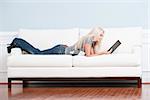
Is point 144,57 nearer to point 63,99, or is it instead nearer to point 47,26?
point 47,26

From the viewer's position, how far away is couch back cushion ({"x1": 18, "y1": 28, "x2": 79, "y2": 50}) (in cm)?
544

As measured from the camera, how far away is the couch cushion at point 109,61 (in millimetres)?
4688

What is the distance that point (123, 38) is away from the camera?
5297 mm

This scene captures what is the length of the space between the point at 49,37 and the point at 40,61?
2.53 ft

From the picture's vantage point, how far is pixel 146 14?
18.6 ft

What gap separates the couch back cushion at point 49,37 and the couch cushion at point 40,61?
2.12ft

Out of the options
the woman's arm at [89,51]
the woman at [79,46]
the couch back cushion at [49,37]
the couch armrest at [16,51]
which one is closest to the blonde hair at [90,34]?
the woman at [79,46]

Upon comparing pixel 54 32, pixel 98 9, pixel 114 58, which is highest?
pixel 98 9

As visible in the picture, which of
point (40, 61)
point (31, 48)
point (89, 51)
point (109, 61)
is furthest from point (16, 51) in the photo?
point (109, 61)

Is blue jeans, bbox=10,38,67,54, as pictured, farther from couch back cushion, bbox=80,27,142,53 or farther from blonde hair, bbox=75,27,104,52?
couch back cushion, bbox=80,27,142,53

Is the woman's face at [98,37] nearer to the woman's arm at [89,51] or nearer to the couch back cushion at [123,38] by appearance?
the woman's arm at [89,51]

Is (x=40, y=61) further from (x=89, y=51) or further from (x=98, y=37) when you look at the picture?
(x=98, y=37)

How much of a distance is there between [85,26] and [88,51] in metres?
0.93

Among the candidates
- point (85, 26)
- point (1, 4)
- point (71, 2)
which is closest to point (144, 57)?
point (85, 26)
